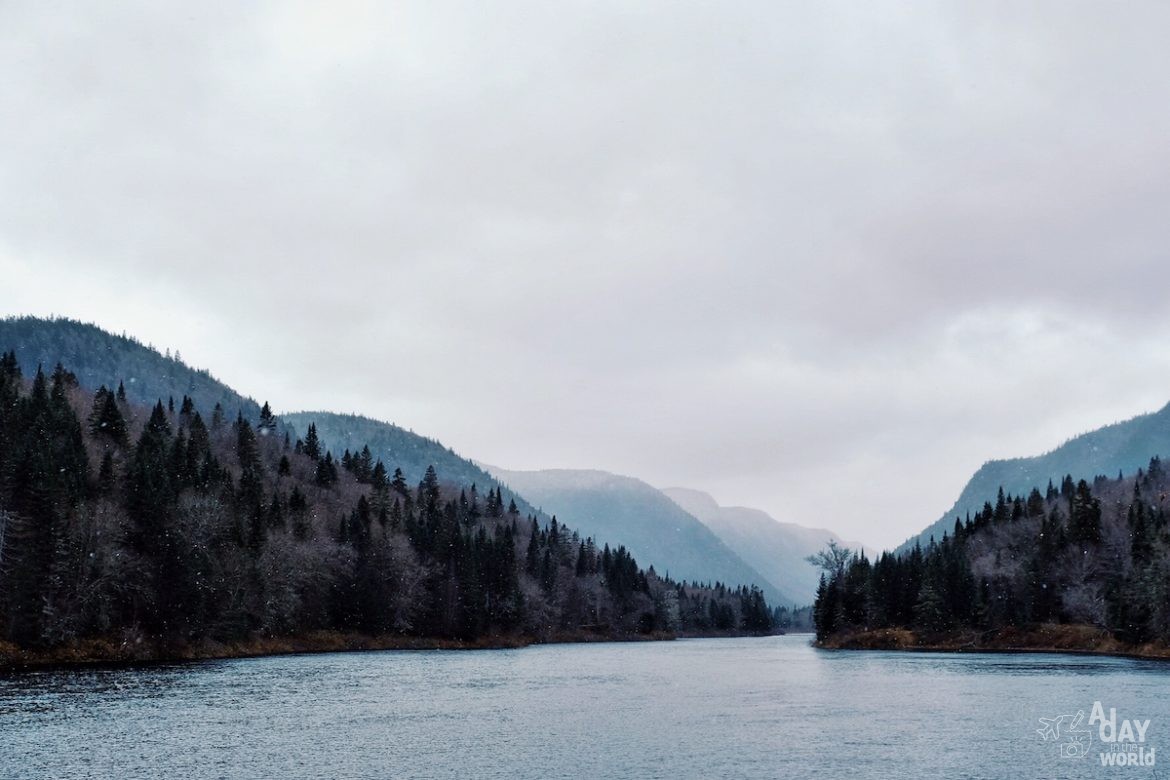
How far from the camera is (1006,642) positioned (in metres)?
163

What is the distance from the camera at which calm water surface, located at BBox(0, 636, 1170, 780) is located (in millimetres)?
43594

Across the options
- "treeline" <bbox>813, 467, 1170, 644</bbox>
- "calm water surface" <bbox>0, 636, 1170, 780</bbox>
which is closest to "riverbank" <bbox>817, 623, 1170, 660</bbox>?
"treeline" <bbox>813, 467, 1170, 644</bbox>

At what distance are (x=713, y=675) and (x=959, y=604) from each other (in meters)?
88.9

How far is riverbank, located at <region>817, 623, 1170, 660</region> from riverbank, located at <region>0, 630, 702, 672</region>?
7313 centimetres

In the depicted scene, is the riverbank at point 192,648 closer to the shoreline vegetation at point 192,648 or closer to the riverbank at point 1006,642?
the shoreline vegetation at point 192,648

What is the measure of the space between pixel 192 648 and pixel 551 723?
72615 mm

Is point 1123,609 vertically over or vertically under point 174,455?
under

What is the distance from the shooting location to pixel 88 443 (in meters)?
154

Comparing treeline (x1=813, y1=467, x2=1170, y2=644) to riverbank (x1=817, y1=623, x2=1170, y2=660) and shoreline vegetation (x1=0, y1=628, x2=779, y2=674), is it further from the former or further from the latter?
shoreline vegetation (x1=0, y1=628, x2=779, y2=674)

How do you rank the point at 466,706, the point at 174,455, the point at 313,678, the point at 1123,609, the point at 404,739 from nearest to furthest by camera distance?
1. the point at 404,739
2. the point at 466,706
3. the point at 313,678
4. the point at 1123,609
5. the point at 174,455

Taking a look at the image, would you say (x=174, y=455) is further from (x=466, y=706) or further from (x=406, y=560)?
(x=466, y=706)

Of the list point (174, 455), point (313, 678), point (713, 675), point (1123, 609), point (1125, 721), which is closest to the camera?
point (1125, 721)

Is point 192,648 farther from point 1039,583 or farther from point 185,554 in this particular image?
point 1039,583

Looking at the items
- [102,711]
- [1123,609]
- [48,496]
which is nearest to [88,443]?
[48,496]
